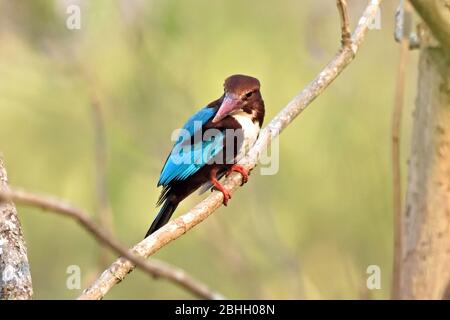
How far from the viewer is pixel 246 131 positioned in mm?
4324

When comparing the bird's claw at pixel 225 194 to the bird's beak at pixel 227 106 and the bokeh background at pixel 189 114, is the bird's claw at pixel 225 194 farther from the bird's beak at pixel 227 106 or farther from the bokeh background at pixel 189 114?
the bokeh background at pixel 189 114

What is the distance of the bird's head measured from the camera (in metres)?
4.30

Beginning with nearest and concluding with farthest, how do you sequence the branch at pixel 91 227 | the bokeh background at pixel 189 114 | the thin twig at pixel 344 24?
1. the branch at pixel 91 227
2. the thin twig at pixel 344 24
3. the bokeh background at pixel 189 114

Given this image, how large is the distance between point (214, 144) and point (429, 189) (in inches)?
40.2

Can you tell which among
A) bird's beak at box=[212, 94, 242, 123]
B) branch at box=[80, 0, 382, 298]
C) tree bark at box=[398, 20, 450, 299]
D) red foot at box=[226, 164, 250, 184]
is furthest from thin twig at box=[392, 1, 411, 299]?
bird's beak at box=[212, 94, 242, 123]

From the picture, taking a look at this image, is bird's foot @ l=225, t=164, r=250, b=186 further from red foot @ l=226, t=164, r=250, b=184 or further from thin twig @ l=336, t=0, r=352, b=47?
thin twig @ l=336, t=0, r=352, b=47

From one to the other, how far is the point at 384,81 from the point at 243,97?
9.97ft

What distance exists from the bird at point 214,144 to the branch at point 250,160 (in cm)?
31

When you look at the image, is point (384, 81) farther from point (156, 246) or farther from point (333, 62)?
point (156, 246)

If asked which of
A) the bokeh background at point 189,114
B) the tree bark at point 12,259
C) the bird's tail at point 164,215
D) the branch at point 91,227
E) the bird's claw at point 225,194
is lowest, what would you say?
the branch at point 91,227

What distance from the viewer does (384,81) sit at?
282 inches

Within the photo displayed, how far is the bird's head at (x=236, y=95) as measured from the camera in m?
4.30

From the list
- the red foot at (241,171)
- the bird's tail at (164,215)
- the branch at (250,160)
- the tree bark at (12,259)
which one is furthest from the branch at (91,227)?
the bird's tail at (164,215)

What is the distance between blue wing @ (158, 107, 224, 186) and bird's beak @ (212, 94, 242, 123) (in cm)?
9
